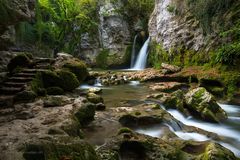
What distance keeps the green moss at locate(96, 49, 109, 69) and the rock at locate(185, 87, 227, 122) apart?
1694 cm

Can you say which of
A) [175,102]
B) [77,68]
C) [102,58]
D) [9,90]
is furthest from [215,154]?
[102,58]

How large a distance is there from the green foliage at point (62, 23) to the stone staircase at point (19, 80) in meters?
13.5

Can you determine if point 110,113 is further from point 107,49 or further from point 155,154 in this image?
point 107,49

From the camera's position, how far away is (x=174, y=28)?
56.9ft

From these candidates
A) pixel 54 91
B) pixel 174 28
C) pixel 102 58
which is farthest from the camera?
pixel 102 58

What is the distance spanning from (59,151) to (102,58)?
21.8 m

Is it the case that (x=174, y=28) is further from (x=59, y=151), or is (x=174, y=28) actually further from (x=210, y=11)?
(x=59, y=151)

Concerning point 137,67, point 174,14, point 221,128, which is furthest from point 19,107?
point 137,67

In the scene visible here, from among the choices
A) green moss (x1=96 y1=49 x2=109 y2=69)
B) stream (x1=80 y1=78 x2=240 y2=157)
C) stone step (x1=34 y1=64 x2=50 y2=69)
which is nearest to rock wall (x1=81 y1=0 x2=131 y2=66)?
→ green moss (x1=96 y1=49 x2=109 y2=69)

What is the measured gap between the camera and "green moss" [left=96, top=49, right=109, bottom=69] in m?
25.1

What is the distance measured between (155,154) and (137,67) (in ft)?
57.9

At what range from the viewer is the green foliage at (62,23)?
2397cm

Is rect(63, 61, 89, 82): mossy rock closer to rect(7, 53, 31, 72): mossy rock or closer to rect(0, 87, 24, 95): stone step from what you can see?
rect(7, 53, 31, 72): mossy rock

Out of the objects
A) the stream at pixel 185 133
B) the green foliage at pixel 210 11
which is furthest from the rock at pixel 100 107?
the green foliage at pixel 210 11
